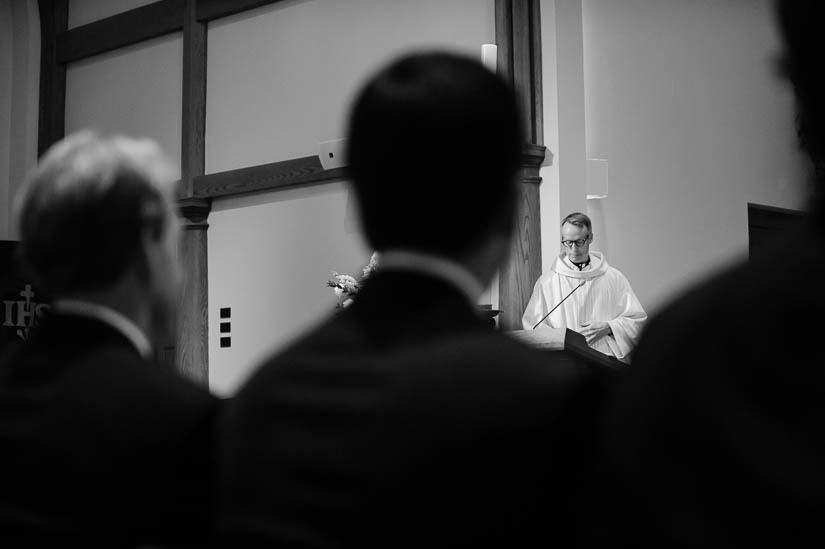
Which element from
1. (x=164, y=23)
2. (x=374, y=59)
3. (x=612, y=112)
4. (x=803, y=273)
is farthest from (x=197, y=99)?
(x=803, y=273)

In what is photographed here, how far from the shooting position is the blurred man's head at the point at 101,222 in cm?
127

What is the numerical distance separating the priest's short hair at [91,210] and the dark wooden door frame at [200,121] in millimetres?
5400

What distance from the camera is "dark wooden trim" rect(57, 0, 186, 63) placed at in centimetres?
887

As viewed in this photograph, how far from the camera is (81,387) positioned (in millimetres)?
1218

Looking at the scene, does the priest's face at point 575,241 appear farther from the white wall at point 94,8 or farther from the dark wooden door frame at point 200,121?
the white wall at point 94,8

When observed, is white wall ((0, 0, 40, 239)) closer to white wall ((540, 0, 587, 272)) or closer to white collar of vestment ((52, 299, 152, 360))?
white wall ((540, 0, 587, 272))

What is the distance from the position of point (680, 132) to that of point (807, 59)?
7256 millimetres

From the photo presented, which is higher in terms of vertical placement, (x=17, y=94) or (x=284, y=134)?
(x=17, y=94)

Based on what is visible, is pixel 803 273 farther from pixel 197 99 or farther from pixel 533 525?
pixel 197 99

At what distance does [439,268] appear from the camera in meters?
1.09

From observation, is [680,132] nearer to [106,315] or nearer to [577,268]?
[577,268]

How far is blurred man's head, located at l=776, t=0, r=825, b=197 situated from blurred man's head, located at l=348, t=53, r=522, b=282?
30 centimetres

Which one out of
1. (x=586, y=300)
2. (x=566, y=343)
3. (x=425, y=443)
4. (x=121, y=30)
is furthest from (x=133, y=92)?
(x=425, y=443)

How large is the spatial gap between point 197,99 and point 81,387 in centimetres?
769
